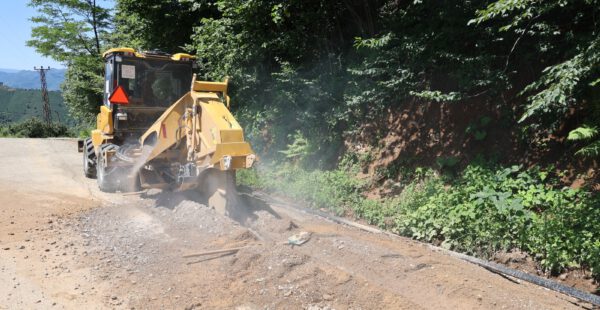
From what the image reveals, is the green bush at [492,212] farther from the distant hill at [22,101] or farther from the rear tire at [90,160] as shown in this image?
the distant hill at [22,101]

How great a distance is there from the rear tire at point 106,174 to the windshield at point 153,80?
1051mm

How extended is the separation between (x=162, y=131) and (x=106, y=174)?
251 cm

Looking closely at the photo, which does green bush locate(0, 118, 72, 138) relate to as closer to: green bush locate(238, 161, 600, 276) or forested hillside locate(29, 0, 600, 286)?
forested hillside locate(29, 0, 600, 286)

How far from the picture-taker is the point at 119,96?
869 centimetres

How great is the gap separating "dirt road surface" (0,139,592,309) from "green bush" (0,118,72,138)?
3114cm

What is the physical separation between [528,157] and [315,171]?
4.32m

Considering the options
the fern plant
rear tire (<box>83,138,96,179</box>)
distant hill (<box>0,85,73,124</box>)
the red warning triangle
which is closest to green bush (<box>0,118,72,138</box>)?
rear tire (<box>83,138,96,179</box>)

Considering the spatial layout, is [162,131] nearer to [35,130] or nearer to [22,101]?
[35,130]

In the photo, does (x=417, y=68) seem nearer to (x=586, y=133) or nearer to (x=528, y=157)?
(x=528, y=157)

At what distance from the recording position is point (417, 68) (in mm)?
8250

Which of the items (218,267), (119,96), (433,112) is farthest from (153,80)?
(433,112)

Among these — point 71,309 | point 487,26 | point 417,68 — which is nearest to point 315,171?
point 417,68

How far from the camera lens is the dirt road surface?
4.29 metres

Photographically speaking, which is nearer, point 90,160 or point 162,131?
point 162,131
